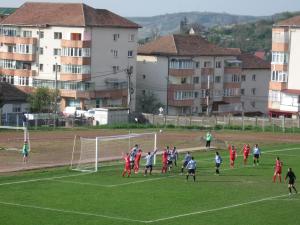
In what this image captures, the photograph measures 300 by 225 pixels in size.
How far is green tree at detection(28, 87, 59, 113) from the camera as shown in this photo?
103562 mm

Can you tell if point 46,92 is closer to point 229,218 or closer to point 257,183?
point 257,183

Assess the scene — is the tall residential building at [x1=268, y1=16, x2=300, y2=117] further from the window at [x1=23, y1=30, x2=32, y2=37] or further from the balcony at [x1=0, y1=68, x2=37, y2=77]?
the window at [x1=23, y1=30, x2=32, y2=37]

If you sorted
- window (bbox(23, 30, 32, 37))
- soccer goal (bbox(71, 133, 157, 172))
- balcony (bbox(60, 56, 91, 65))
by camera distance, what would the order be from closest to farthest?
1. soccer goal (bbox(71, 133, 157, 172))
2. balcony (bbox(60, 56, 91, 65))
3. window (bbox(23, 30, 32, 37))

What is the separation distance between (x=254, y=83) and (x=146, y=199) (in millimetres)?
97912

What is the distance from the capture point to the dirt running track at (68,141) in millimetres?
61000

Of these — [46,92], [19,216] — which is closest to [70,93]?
[46,92]

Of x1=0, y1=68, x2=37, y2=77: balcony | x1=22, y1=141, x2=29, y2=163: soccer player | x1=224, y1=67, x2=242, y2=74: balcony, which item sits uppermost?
x1=224, y1=67, x2=242, y2=74: balcony

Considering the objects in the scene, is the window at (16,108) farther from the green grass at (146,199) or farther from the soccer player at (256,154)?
the soccer player at (256,154)

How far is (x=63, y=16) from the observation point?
116m

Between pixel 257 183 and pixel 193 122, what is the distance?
44788 mm

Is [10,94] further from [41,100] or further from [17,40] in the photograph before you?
[17,40]

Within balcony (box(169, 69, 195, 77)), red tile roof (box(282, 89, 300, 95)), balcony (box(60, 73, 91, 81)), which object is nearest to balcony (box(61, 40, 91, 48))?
balcony (box(60, 73, 91, 81))

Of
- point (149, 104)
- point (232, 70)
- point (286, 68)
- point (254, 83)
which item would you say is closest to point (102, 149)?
point (286, 68)

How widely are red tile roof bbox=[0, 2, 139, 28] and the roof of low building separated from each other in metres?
13.0
